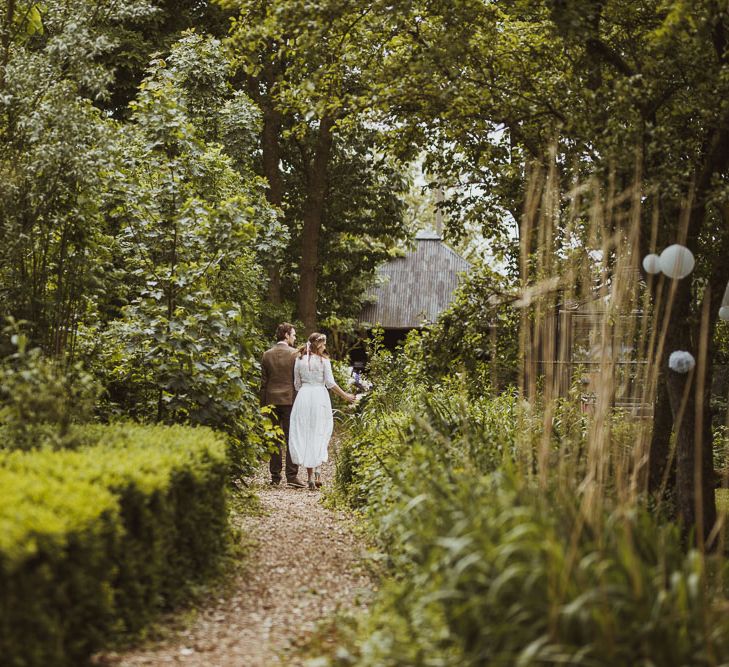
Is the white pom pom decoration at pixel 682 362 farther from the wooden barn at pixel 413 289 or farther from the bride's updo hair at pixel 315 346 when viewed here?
the wooden barn at pixel 413 289

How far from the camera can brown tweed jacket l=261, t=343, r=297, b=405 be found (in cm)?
1043

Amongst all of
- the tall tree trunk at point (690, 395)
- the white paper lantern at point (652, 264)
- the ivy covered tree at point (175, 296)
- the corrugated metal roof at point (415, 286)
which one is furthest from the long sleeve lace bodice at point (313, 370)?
the corrugated metal roof at point (415, 286)

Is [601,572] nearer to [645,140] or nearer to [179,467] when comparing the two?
[179,467]

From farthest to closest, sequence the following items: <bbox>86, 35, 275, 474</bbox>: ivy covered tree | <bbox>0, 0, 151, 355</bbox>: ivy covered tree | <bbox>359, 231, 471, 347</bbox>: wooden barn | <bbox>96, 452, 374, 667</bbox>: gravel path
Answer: <bbox>359, 231, 471, 347</bbox>: wooden barn → <bbox>86, 35, 275, 474</bbox>: ivy covered tree → <bbox>0, 0, 151, 355</bbox>: ivy covered tree → <bbox>96, 452, 374, 667</bbox>: gravel path

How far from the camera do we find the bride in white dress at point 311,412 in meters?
10.3

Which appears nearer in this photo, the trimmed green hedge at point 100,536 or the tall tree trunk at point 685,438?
the trimmed green hedge at point 100,536

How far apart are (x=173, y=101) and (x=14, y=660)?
19.9ft

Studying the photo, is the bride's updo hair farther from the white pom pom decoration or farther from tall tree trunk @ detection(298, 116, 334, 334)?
tall tree trunk @ detection(298, 116, 334, 334)

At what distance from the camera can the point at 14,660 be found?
301 centimetres

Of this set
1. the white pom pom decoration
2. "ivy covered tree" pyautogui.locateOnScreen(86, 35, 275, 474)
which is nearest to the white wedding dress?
"ivy covered tree" pyautogui.locateOnScreen(86, 35, 275, 474)

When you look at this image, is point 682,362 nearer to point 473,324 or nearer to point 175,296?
point 473,324

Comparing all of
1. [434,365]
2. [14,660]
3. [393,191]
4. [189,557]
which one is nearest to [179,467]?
[189,557]

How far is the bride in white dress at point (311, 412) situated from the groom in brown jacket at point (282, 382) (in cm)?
10

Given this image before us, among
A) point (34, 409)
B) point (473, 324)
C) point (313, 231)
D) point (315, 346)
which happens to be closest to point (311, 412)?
point (315, 346)
